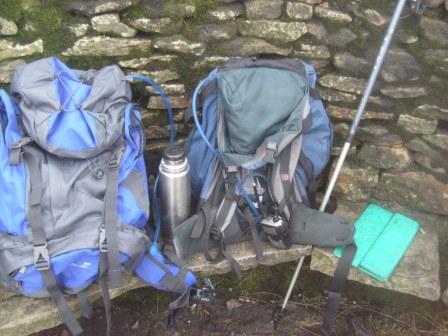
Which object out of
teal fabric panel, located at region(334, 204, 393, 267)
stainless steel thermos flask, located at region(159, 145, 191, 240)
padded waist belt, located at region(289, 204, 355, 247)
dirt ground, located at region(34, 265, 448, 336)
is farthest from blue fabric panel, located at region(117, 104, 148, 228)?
teal fabric panel, located at region(334, 204, 393, 267)

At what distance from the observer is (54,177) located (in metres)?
2.25

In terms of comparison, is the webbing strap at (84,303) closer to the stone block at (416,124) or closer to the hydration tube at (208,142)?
the hydration tube at (208,142)

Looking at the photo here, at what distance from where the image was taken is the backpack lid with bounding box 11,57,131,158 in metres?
2.23

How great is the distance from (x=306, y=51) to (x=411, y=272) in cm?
139

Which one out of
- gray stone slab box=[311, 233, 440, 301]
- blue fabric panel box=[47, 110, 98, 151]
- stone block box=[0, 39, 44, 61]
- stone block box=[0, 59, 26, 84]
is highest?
stone block box=[0, 39, 44, 61]

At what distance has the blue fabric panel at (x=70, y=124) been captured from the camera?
2229 mm

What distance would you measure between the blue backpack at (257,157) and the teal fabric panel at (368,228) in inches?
7.1

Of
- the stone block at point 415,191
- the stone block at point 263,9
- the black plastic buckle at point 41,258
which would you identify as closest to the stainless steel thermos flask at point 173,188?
the black plastic buckle at point 41,258

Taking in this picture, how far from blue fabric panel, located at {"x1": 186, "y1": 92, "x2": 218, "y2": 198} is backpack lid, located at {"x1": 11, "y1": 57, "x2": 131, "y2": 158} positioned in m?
0.49

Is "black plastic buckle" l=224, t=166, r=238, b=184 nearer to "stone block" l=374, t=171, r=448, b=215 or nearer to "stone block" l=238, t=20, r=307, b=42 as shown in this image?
"stone block" l=238, t=20, r=307, b=42

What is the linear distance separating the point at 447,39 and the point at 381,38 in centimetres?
34

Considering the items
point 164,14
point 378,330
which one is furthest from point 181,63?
point 378,330

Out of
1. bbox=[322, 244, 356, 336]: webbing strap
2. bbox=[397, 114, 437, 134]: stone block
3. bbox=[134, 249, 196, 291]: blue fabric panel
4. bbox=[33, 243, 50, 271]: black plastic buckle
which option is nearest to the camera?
bbox=[33, 243, 50, 271]: black plastic buckle

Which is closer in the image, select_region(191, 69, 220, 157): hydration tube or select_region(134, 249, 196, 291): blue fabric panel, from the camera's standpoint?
select_region(134, 249, 196, 291): blue fabric panel
